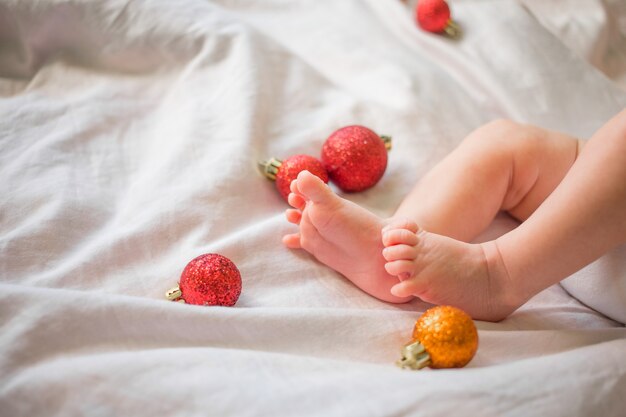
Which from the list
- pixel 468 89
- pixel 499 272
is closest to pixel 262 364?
pixel 499 272

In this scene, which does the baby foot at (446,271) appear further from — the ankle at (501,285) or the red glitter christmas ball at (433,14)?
the red glitter christmas ball at (433,14)

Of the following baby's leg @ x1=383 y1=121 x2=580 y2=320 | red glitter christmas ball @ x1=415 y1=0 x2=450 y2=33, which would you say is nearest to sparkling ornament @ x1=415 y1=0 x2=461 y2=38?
red glitter christmas ball @ x1=415 y1=0 x2=450 y2=33

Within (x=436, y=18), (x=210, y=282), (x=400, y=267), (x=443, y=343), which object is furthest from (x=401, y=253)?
(x=436, y=18)

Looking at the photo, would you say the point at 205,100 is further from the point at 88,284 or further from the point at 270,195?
the point at 88,284

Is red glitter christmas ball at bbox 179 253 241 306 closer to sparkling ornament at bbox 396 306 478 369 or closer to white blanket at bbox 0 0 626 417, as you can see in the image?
white blanket at bbox 0 0 626 417

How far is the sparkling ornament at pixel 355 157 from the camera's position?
0.90 meters

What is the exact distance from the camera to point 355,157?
90cm

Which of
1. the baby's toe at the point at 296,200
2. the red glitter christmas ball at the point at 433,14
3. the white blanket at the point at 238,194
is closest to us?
the white blanket at the point at 238,194

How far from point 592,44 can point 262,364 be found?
39.3 inches

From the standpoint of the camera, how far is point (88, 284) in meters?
0.75

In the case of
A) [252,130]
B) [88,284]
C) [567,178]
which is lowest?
[88,284]

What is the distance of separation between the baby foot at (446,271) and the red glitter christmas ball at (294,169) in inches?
7.0

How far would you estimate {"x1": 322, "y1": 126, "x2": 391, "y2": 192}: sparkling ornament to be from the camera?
0.90 metres

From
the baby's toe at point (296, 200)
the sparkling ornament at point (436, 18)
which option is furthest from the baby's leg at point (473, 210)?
the sparkling ornament at point (436, 18)
